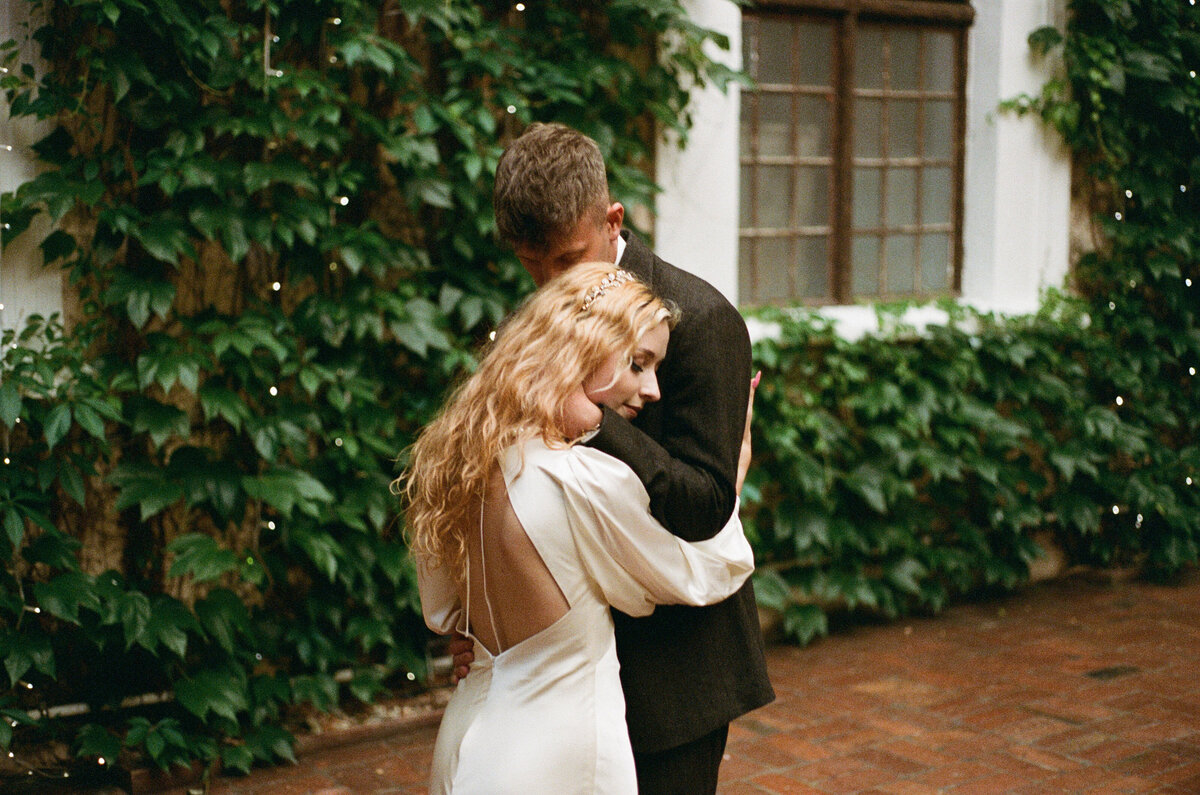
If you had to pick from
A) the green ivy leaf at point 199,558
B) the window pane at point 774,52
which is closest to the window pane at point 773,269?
the window pane at point 774,52

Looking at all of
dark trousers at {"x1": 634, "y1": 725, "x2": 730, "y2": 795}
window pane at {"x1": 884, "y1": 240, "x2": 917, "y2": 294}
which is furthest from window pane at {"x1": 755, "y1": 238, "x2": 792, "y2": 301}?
dark trousers at {"x1": 634, "y1": 725, "x2": 730, "y2": 795}

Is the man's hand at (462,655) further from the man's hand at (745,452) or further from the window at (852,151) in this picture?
the window at (852,151)

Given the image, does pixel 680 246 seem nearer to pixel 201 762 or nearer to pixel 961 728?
pixel 961 728

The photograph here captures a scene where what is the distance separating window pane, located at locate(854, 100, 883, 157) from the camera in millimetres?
6109

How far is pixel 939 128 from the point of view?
20.9 ft

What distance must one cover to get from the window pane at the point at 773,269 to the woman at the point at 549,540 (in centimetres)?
394

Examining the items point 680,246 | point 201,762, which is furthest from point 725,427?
point 680,246

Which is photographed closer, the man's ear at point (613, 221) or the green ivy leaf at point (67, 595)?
the man's ear at point (613, 221)

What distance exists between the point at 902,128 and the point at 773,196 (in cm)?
86

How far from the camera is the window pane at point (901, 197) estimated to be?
20.5ft

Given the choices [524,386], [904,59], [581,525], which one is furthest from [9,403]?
[904,59]

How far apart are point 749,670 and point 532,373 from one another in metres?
0.77

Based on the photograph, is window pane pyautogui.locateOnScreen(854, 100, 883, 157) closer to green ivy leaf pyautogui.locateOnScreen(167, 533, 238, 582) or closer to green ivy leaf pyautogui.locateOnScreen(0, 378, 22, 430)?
green ivy leaf pyautogui.locateOnScreen(167, 533, 238, 582)

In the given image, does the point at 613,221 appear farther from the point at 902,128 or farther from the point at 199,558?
the point at 902,128
